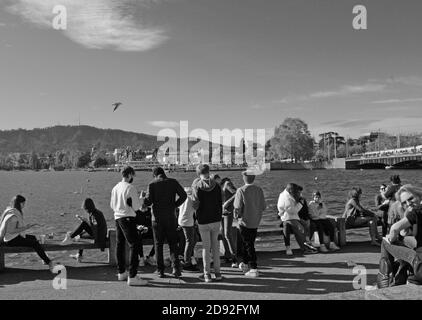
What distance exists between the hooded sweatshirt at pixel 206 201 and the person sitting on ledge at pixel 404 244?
122 inches

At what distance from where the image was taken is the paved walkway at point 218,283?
286 inches

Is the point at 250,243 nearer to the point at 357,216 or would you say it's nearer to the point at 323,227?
the point at 323,227

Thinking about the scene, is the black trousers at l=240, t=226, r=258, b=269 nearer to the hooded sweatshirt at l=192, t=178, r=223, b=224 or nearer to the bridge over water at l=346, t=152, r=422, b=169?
the hooded sweatshirt at l=192, t=178, r=223, b=224

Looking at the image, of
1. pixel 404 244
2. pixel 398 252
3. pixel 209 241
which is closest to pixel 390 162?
pixel 209 241

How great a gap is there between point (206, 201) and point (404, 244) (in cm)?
354

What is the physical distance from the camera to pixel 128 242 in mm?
8203

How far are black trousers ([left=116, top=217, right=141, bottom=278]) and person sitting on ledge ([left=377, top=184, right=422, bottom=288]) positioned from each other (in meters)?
4.29

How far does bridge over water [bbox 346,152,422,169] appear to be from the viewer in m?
131

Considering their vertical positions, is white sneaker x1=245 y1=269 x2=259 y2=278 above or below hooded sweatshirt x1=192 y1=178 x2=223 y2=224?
below

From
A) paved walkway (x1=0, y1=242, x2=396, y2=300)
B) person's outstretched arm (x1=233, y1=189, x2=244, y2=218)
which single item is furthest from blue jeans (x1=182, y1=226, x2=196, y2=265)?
person's outstretched arm (x1=233, y1=189, x2=244, y2=218)

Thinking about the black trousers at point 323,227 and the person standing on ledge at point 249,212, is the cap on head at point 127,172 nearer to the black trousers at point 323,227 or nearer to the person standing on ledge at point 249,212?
the person standing on ledge at point 249,212

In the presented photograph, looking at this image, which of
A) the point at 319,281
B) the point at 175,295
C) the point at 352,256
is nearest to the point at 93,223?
the point at 175,295

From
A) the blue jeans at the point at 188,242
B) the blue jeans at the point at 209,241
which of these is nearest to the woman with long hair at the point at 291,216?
the blue jeans at the point at 188,242
